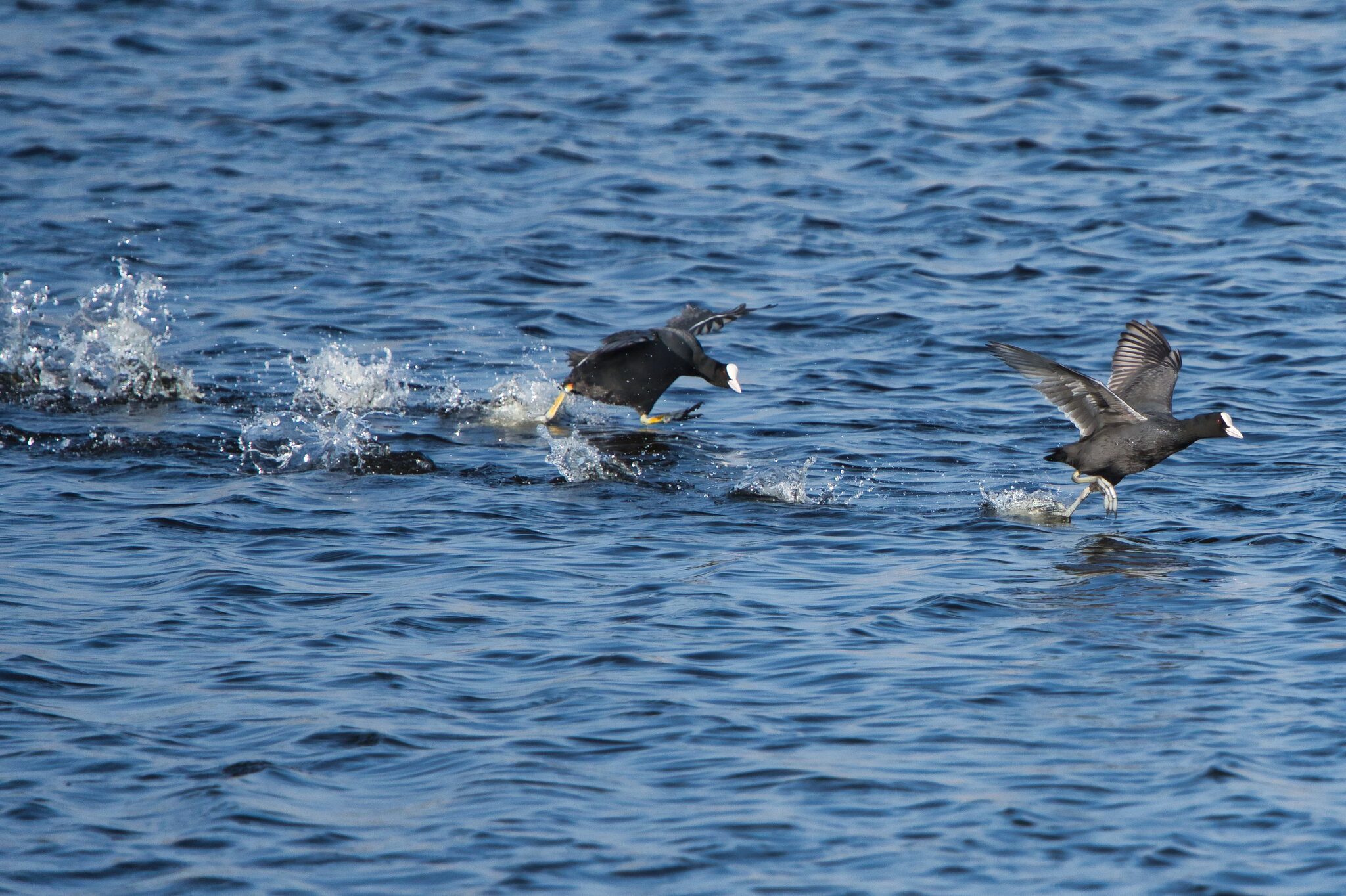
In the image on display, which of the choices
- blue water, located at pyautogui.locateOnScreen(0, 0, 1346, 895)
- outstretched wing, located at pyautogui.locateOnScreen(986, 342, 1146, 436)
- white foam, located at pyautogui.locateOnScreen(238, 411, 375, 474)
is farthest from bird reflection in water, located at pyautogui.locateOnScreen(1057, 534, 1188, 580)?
white foam, located at pyautogui.locateOnScreen(238, 411, 375, 474)

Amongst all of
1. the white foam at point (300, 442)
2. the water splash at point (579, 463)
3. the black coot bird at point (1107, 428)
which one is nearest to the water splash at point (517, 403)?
the white foam at point (300, 442)

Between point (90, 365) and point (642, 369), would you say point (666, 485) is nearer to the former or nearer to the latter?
point (642, 369)

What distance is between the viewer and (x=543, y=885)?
4840 millimetres

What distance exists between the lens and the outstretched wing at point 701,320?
10.5 m

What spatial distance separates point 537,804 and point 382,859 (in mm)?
536

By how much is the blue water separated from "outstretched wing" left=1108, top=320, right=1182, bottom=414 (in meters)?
0.54

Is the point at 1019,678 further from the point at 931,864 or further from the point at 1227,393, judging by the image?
the point at 1227,393

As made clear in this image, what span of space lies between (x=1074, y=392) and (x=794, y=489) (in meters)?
1.45

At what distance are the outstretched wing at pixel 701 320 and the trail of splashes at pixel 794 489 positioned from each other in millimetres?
1782

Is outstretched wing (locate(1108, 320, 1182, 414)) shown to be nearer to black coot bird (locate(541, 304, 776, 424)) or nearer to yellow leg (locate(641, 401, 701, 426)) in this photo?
black coot bird (locate(541, 304, 776, 424))

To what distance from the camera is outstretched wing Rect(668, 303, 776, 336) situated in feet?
34.3

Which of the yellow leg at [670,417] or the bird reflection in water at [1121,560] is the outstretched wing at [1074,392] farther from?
the yellow leg at [670,417]

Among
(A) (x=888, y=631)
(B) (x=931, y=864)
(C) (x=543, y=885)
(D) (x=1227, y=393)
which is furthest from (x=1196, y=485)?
(C) (x=543, y=885)

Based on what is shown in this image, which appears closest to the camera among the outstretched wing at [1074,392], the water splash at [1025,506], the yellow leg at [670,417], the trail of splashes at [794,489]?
the outstretched wing at [1074,392]
